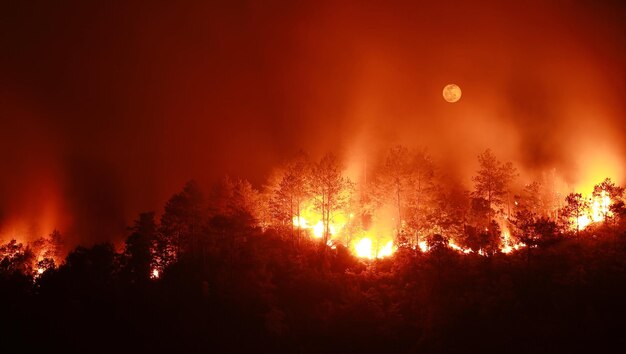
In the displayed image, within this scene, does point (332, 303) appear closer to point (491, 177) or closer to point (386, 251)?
point (386, 251)

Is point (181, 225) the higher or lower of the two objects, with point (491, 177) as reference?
lower

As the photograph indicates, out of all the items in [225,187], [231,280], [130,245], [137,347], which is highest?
[225,187]

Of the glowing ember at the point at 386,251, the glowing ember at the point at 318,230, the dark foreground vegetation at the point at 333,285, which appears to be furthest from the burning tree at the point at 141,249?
the glowing ember at the point at 386,251

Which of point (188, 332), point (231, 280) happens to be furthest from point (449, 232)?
point (188, 332)

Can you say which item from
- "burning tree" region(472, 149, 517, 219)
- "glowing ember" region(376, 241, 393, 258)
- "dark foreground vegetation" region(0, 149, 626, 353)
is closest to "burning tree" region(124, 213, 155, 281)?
"dark foreground vegetation" region(0, 149, 626, 353)

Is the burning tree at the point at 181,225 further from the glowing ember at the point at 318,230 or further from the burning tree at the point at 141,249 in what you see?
the glowing ember at the point at 318,230

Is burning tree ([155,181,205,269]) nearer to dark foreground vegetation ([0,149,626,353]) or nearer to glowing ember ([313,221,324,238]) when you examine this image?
dark foreground vegetation ([0,149,626,353])

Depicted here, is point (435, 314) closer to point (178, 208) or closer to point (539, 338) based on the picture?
point (539, 338)

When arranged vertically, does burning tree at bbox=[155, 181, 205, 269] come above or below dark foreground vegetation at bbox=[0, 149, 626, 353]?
above

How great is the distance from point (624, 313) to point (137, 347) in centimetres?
4470

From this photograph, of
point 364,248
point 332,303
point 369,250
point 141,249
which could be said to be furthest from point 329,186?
point 141,249

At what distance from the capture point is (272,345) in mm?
43594

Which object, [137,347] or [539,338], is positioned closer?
[539,338]

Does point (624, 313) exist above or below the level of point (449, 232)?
below
